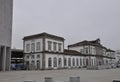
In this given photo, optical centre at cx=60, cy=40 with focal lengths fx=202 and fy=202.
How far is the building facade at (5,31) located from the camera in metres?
33.6

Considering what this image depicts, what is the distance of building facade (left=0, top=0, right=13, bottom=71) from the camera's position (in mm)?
33625

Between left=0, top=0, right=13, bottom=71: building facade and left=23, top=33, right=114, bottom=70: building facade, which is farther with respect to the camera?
left=23, top=33, right=114, bottom=70: building facade

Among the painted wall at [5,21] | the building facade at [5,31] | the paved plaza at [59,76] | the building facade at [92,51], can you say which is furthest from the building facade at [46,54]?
the paved plaza at [59,76]

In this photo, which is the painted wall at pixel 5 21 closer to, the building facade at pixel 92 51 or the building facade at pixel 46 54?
the building facade at pixel 46 54

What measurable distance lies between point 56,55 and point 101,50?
29.5m

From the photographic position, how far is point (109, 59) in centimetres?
8169

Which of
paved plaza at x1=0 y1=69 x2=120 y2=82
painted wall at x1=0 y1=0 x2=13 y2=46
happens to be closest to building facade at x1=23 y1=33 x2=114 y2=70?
painted wall at x1=0 y1=0 x2=13 y2=46

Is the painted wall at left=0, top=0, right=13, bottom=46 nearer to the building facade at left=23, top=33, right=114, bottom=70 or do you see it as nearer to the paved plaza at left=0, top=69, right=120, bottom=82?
the building facade at left=23, top=33, right=114, bottom=70

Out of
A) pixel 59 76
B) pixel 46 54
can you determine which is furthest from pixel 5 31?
pixel 59 76

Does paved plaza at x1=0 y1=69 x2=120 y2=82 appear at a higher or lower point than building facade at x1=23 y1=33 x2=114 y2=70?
lower

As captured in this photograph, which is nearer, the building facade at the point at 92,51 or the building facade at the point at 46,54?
the building facade at the point at 46,54

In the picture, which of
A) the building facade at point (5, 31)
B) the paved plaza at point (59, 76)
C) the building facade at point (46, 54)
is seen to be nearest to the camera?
the paved plaza at point (59, 76)

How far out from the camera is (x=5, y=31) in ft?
115

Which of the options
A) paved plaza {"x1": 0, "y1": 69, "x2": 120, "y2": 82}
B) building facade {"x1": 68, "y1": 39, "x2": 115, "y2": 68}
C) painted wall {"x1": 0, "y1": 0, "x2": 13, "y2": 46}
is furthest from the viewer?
building facade {"x1": 68, "y1": 39, "x2": 115, "y2": 68}
